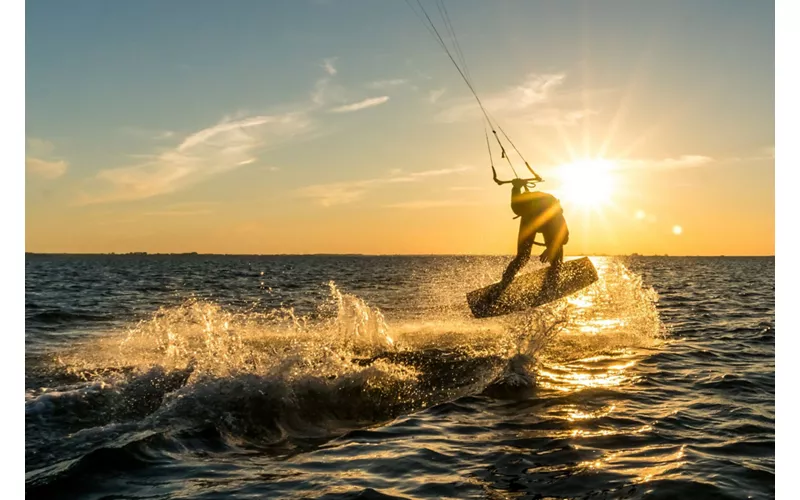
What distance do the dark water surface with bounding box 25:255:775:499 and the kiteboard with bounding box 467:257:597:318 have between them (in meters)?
0.95

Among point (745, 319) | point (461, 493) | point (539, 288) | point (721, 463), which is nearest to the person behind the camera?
point (461, 493)

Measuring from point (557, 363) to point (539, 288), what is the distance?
81.3 inches

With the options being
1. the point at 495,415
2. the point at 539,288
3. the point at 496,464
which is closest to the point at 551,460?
the point at 496,464

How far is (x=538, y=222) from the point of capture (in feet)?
48.6

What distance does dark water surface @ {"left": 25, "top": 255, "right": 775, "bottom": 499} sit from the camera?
7.46 meters

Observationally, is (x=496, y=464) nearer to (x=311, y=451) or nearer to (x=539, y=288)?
(x=311, y=451)

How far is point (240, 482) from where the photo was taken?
24.5ft

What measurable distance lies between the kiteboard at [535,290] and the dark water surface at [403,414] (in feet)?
3.13

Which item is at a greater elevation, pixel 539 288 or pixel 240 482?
pixel 539 288

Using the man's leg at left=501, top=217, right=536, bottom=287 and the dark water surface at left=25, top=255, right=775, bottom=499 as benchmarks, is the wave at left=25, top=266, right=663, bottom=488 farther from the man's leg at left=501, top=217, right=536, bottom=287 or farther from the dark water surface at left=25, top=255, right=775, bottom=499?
the man's leg at left=501, top=217, right=536, bottom=287

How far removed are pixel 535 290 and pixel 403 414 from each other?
21.3ft

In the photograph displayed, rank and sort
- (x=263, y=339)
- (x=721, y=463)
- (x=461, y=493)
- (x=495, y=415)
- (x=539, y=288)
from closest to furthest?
(x=461, y=493) < (x=721, y=463) < (x=495, y=415) < (x=539, y=288) < (x=263, y=339)

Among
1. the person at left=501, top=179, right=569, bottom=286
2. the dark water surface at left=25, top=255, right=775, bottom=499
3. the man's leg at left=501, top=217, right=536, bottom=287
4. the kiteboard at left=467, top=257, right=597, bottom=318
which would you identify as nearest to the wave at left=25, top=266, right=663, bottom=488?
the dark water surface at left=25, top=255, right=775, bottom=499

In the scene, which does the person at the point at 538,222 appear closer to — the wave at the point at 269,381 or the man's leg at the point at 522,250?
the man's leg at the point at 522,250
